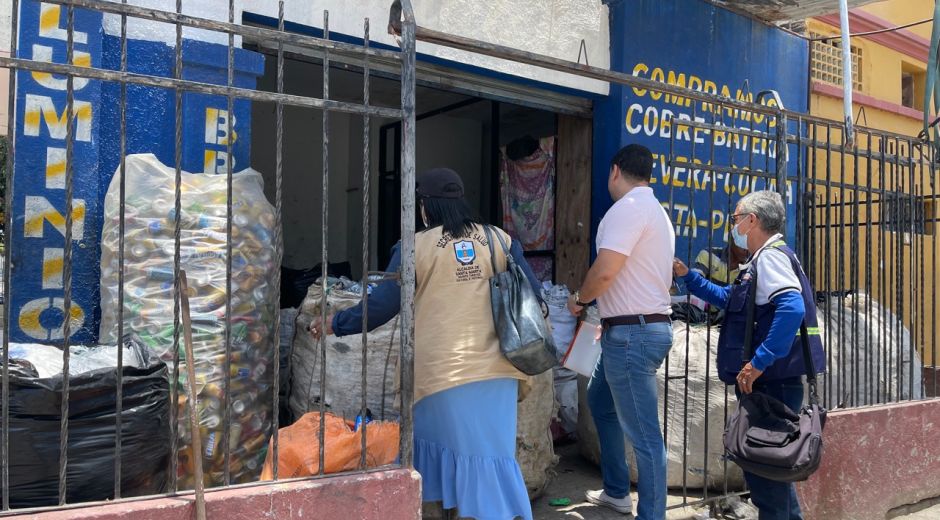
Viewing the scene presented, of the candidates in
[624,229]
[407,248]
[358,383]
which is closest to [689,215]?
[624,229]

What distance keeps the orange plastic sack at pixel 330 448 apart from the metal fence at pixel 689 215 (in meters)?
0.12

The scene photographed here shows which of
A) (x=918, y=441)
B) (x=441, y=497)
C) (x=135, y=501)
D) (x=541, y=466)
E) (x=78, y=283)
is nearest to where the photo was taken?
(x=135, y=501)

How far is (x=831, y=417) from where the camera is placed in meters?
4.34

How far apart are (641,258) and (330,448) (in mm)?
1638

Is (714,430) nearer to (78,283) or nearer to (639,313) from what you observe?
(639,313)

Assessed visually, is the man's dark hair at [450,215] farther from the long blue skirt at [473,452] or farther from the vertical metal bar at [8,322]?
the vertical metal bar at [8,322]

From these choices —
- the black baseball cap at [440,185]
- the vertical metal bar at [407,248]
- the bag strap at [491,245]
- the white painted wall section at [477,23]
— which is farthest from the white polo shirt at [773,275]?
the white painted wall section at [477,23]

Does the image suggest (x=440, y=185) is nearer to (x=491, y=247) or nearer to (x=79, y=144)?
(x=491, y=247)

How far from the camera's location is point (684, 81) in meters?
6.20

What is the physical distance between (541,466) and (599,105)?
3.00 meters

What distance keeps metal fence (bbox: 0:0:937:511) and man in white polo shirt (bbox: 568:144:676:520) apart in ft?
1.00

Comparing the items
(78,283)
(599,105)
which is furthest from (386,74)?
(78,283)

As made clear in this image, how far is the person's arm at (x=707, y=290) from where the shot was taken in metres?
3.76

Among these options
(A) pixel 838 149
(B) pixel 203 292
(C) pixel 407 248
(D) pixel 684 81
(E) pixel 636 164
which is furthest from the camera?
(D) pixel 684 81
